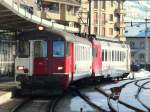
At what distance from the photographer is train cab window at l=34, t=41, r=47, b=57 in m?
26.4

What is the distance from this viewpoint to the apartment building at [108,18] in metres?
117

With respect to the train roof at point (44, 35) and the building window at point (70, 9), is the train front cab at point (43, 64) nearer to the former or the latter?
the train roof at point (44, 35)

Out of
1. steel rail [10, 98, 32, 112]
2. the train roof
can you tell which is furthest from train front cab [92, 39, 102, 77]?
steel rail [10, 98, 32, 112]

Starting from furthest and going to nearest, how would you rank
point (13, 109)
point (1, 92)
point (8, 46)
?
point (8, 46), point (1, 92), point (13, 109)

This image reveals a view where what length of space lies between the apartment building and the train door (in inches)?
3428

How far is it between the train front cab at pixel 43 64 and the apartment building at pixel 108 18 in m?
87.1

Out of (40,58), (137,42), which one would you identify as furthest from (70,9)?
(40,58)

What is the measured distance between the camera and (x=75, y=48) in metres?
28.3

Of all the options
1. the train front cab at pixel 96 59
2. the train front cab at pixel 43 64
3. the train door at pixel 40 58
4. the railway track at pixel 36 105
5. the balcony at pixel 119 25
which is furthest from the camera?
the balcony at pixel 119 25

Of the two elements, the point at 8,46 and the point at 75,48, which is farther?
the point at 8,46

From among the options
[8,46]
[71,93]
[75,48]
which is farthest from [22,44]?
[8,46]

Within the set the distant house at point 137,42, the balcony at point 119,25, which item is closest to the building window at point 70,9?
the balcony at point 119,25

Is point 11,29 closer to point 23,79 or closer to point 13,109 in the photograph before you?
point 23,79

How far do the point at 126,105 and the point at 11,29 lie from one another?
12.8m
